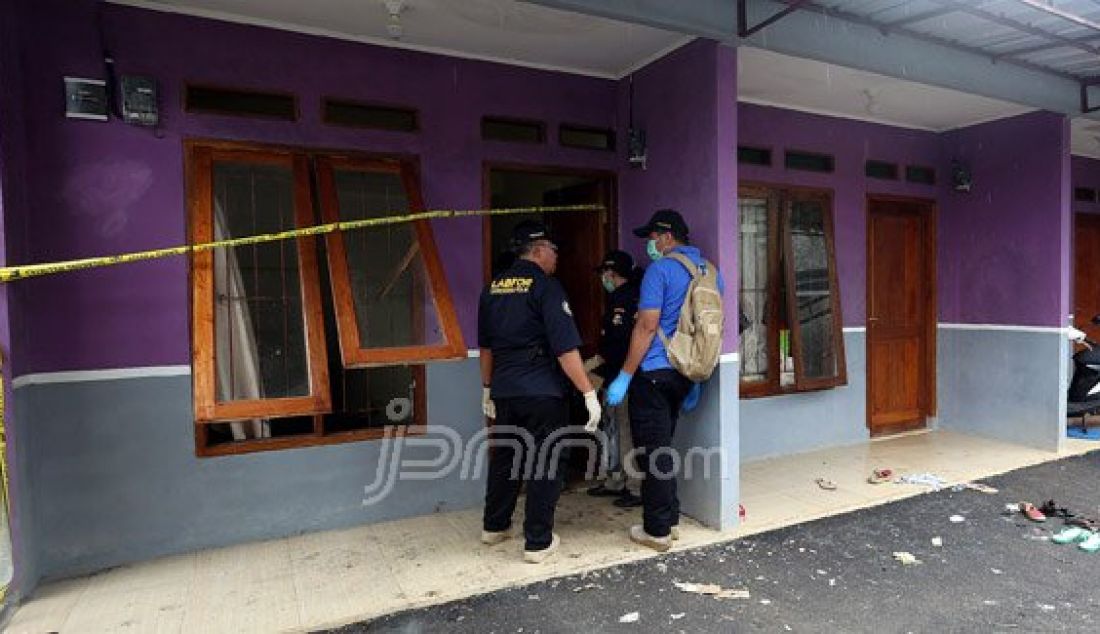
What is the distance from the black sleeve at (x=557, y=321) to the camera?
3.34m

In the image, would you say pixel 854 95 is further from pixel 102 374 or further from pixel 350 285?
pixel 102 374

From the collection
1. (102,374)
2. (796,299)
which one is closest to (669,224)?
(796,299)

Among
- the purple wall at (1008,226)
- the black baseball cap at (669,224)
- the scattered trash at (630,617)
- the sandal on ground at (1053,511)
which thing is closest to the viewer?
the scattered trash at (630,617)

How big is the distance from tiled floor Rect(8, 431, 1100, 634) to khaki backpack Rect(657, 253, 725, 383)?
1.03m

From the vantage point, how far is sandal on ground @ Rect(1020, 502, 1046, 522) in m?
3.86

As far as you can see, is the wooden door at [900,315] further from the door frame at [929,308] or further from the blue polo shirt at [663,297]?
the blue polo shirt at [663,297]

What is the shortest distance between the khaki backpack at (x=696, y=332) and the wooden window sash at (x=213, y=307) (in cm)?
196

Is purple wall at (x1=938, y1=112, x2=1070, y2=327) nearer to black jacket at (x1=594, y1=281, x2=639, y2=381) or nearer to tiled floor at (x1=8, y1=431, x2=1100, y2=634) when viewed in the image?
tiled floor at (x1=8, y1=431, x2=1100, y2=634)

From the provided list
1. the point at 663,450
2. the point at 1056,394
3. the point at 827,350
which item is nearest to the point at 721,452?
the point at 663,450

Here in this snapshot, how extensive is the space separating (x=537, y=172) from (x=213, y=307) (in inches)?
87.5

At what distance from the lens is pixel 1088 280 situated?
289 inches

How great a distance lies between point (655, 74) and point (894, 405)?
397 cm

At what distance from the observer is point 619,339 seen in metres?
3.92

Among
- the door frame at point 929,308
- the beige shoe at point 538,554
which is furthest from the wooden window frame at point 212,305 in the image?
the door frame at point 929,308
